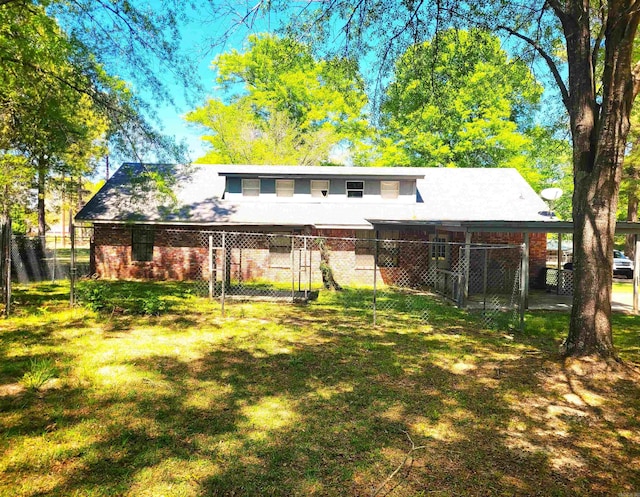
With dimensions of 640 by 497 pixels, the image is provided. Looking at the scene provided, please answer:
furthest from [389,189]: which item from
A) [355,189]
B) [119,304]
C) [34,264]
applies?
[34,264]

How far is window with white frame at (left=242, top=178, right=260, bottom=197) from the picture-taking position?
65.6 feet

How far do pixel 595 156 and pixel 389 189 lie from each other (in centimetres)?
1314

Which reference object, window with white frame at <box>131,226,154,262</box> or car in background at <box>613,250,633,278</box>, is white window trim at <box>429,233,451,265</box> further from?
car in background at <box>613,250,633,278</box>

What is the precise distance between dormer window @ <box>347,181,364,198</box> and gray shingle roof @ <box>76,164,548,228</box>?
1.25 ft

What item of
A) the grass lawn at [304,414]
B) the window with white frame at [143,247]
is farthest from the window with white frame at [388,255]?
the window with white frame at [143,247]

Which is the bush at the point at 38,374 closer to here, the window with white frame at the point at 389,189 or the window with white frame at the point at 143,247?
the window with white frame at the point at 143,247

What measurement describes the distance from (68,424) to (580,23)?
32.2 ft

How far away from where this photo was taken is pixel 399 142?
30906 millimetres

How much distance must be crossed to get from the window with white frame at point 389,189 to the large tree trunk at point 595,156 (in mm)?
12561

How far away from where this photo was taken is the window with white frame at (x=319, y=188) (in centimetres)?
1985

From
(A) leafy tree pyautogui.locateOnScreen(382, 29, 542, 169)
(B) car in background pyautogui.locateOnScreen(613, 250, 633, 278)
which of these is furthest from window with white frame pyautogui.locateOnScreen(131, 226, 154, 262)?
(B) car in background pyautogui.locateOnScreen(613, 250, 633, 278)

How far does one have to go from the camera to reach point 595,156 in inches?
268

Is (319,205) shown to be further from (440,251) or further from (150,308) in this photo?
(150,308)

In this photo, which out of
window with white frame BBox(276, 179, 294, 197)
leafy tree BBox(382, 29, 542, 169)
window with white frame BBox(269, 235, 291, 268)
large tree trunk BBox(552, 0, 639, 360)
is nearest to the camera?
large tree trunk BBox(552, 0, 639, 360)
